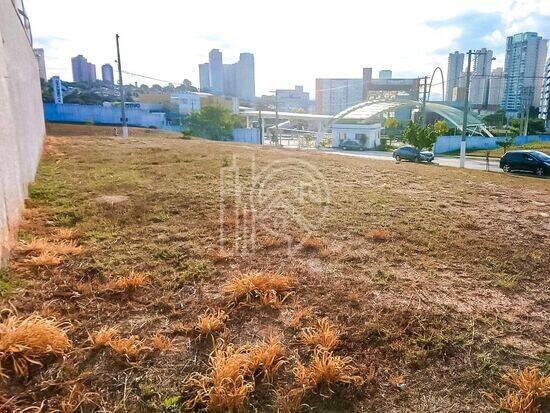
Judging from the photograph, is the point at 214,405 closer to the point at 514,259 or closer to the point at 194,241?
the point at 194,241

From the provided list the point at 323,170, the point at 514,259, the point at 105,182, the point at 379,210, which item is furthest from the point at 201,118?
the point at 514,259

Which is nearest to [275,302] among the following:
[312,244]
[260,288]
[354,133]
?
[260,288]

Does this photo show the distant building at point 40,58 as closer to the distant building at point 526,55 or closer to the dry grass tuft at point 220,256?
the dry grass tuft at point 220,256

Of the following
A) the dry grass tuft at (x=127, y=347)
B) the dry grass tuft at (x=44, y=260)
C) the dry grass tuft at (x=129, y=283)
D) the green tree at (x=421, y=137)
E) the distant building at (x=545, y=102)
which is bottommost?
the dry grass tuft at (x=127, y=347)

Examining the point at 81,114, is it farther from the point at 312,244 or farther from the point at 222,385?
the point at 222,385

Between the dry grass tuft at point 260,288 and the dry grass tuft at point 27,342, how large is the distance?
1.54m

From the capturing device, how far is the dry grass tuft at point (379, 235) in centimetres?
552

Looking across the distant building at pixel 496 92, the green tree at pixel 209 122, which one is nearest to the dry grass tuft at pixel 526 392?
the green tree at pixel 209 122

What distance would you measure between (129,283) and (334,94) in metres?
126

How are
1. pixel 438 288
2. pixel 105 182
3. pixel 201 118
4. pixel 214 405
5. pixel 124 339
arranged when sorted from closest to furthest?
pixel 214 405 → pixel 124 339 → pixel 438 288 → pixel 105 182 → pixel 201 118

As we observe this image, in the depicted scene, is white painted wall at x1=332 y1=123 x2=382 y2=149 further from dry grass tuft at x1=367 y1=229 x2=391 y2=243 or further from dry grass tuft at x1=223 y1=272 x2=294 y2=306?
dry grass tuft at x1=223 y1=272 x2=294 y2=306

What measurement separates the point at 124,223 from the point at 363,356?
446 cm

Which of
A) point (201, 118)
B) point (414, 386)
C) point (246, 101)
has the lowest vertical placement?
point (414, 386)

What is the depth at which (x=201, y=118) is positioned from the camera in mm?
45688
